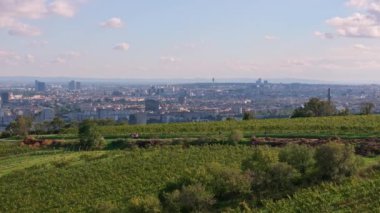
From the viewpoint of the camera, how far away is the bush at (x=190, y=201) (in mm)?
Result: 33125

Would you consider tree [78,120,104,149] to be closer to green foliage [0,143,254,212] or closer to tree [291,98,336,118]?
green foliage [0,143,254,212]

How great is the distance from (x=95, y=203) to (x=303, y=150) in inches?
589

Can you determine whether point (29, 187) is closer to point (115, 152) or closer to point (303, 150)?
point (115, 152)

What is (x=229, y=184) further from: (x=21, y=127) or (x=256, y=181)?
(x=21, y=127)

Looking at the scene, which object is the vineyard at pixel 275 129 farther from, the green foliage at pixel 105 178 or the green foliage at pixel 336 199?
the green foliage at pixel 336 199

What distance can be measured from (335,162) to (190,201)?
9.49 m

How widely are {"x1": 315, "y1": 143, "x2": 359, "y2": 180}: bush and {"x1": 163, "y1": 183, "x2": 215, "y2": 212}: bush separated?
7.43 m

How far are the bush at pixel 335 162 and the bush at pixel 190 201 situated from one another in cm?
743

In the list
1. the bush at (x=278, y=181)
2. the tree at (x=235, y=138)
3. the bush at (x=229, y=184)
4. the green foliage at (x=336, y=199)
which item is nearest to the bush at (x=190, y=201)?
the bush at (x=229, y=184)

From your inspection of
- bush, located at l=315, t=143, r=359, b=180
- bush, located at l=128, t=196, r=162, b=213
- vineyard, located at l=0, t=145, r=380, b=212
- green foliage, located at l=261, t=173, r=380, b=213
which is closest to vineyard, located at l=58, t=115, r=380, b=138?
vineyard, located at l=0, t=145, r=380, b=212

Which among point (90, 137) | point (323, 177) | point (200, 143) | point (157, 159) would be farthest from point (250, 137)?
point (323, 177)

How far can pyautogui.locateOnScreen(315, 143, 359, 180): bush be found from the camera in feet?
113

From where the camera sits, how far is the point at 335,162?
1358 inches

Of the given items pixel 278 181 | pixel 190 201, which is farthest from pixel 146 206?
pixel 278 181
